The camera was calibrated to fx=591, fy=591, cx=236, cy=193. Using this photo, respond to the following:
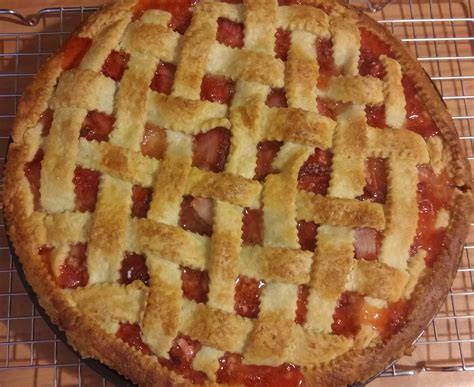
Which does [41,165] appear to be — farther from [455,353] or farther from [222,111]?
[455,353]

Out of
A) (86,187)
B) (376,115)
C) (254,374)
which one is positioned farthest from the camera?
(376,115)

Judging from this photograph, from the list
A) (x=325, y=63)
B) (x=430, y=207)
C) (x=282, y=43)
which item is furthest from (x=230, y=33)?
(x=430, y=207)

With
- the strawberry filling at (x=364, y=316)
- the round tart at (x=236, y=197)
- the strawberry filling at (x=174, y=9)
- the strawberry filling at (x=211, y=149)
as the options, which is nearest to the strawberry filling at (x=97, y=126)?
the round tart at (x=236, y=197)

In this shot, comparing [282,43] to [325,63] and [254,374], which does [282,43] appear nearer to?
[325,63]

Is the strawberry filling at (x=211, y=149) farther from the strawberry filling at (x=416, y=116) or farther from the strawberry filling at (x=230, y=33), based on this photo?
the strawberry filling at (x=416, y=116)

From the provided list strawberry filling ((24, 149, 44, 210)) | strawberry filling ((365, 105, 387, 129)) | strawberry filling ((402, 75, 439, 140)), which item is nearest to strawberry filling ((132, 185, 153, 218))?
strawberry filling ((24, 149, 44, 210))

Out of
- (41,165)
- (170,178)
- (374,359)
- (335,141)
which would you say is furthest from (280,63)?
(374,359)

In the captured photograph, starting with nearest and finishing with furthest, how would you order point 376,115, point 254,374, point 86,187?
point 254,374
point 86,187
point 376,115
